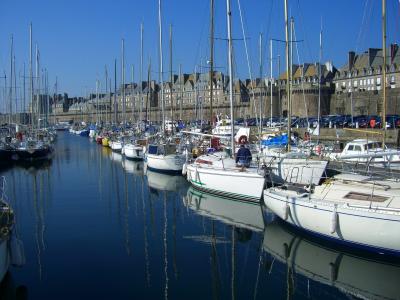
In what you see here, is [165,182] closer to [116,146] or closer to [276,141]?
[276,141]

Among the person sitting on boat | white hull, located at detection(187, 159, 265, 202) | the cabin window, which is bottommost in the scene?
white hull, located at detection(187, 159, 265, 202)

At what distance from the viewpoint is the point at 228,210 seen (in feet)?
61.5

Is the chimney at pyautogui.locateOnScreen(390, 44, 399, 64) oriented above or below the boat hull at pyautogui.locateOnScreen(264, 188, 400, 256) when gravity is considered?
above

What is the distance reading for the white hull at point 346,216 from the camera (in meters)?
11.9

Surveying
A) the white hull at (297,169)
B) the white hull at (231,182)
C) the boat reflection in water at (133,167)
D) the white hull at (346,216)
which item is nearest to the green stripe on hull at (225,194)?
the white hull at (231,182)

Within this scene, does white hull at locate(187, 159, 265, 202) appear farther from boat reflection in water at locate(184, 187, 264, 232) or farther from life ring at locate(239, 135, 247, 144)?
life ring at locate(239, 135, 247, 144)

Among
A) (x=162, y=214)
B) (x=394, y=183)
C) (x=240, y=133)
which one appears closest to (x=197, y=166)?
(x=162, y=214)

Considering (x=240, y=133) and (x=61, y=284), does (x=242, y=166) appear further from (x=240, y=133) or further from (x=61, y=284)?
(x=61, y=284)

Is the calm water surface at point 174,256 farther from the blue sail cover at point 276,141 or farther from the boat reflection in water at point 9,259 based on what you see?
the blue sail cover at point 276,141

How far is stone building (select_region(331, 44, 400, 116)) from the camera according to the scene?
7088cm

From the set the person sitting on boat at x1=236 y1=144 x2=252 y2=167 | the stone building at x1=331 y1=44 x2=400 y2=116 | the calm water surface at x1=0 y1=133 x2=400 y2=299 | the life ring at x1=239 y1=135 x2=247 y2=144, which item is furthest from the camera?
the stone building at x1=331 y1=44 x2=400 y2=116

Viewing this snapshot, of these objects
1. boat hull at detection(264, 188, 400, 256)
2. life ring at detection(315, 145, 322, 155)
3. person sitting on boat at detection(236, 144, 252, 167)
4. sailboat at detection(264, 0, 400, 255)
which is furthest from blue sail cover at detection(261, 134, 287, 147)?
boat hull at detection(264, 188, 400, 256)

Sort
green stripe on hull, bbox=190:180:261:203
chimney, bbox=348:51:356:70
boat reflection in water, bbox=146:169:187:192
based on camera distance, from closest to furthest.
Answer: green stripe on hull, bbox=190:180:261:203 < boat reflection in water, bbox=146:169:187:192 < chimney, bbox=348:51:356:70

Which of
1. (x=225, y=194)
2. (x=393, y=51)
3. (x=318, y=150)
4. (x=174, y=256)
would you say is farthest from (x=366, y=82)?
(x=174, y=256)
